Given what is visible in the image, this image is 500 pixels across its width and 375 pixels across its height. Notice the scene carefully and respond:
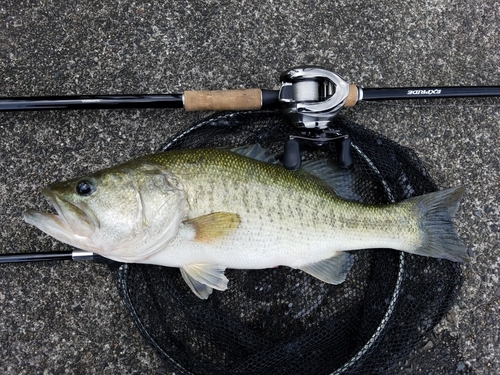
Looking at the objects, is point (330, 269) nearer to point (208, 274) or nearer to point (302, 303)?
point (302, 303)

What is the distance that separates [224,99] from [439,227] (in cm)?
126

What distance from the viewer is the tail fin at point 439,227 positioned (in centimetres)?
207

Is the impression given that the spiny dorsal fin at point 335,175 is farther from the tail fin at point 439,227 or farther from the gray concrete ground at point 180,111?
the gray concrete ground at point 180,111

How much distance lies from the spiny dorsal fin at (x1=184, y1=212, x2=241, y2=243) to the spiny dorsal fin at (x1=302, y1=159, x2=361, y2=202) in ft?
1.65

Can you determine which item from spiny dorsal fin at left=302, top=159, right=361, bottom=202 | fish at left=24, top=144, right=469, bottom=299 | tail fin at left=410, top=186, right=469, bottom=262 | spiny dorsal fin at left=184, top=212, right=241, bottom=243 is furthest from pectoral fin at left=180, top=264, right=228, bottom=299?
tail fin at left=410, top=186, right=469, bottom=262

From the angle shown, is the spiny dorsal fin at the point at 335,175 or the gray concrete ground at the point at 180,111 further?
the gray concrete ground at the point at 180,111

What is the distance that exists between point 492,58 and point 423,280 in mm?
1432

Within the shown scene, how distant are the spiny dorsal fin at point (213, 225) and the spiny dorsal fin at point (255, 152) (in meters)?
0.35

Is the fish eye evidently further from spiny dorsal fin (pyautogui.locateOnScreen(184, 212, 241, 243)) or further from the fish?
spiny dorsal fin (pyautogui.locateOnScreen(184, 212, 241, 243))

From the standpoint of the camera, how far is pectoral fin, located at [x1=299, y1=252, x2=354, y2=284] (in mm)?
2082

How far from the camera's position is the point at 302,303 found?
2.30 m

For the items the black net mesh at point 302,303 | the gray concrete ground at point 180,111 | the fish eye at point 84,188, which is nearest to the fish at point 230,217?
the fish eye at point 84,188

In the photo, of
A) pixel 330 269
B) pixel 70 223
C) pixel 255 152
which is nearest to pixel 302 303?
pixel 330 269

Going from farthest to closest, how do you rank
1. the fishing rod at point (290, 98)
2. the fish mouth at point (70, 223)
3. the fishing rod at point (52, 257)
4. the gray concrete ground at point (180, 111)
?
1. the gray concrete ground at point (180, 111)
2. the fishing rod at point (52, 257)
3. the fishing rod at point (290, 98)
4. the fish mouth at point (70, 223)
